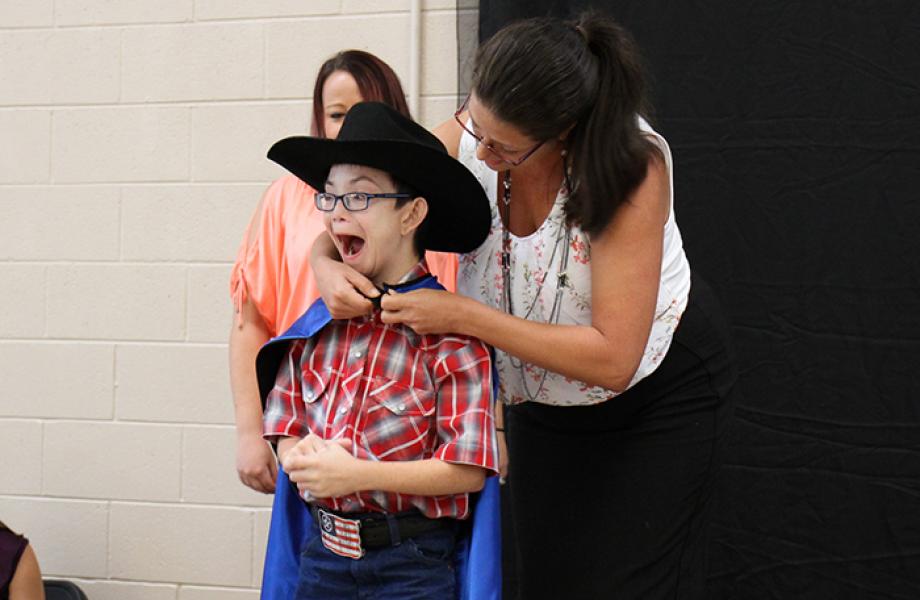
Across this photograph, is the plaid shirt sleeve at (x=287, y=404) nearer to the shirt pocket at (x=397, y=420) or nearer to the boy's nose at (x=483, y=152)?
the shirt pocket at (x=397, y=420)

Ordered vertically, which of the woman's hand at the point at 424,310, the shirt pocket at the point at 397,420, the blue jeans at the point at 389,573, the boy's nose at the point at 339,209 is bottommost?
the blue jeans at the point at 389,573

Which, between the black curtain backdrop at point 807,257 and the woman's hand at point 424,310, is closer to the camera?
the woman's hand at point 424,310

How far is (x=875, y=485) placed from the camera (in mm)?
2236

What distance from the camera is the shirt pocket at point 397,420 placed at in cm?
143

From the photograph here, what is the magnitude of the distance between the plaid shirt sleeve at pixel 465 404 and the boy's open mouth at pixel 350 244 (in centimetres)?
18

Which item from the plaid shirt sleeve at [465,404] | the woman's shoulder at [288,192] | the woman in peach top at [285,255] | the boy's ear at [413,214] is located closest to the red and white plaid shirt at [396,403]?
the plaid shirt sleeve at [465,404]

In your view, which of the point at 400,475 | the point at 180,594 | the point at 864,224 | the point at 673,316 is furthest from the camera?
the point at 180,594

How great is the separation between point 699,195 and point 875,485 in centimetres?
72

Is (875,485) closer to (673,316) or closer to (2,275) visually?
(673,316)

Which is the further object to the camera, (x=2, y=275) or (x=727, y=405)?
(x=2, y=275)

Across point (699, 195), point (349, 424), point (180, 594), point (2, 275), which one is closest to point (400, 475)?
Answer: point (349, 424)

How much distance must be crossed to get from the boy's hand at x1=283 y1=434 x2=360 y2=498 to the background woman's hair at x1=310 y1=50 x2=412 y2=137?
0.82m

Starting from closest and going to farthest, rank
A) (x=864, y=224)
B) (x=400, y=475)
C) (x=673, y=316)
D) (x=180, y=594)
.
A: 1. (x=400, y=475)
2. (x=673, y=316)
3. (x=864, y=224)
4. (x=180, y=594)

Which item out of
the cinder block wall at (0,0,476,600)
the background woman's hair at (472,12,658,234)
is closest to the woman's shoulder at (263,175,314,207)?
the background woman's hair at (472,12,658,234)
